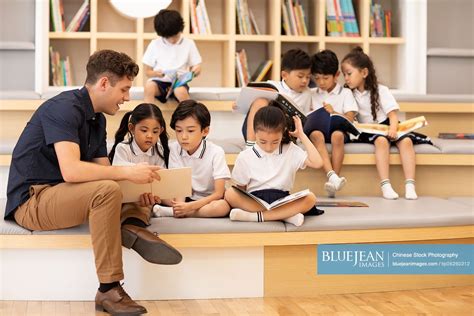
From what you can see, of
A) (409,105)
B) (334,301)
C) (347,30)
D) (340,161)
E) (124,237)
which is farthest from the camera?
(347,30)

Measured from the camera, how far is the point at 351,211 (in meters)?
3.27

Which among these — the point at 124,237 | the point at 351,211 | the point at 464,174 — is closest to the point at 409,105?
the point at 464,174

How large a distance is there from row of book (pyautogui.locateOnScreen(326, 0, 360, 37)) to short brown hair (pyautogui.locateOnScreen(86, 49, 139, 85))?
2.68 metres

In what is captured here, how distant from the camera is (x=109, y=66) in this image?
9.27 feet

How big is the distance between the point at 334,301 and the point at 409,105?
1.78 metres

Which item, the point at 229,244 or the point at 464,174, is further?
the point at 464,174

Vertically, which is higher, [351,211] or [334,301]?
[351,211]

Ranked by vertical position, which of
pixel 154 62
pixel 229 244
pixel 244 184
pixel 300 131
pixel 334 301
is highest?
pixel 154 62

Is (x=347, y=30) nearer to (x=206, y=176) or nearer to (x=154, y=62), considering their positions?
(x=154, y=62)

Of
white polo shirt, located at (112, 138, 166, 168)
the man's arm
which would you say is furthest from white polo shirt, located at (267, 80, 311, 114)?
the man's arm

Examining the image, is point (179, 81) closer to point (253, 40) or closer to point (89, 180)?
point (253, 40)

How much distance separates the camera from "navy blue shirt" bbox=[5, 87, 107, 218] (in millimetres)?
2736

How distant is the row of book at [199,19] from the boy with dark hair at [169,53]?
15.2 inches

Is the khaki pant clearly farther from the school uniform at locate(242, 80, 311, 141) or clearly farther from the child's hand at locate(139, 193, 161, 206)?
the school uniform at locate(242, 80, 311, 141)
